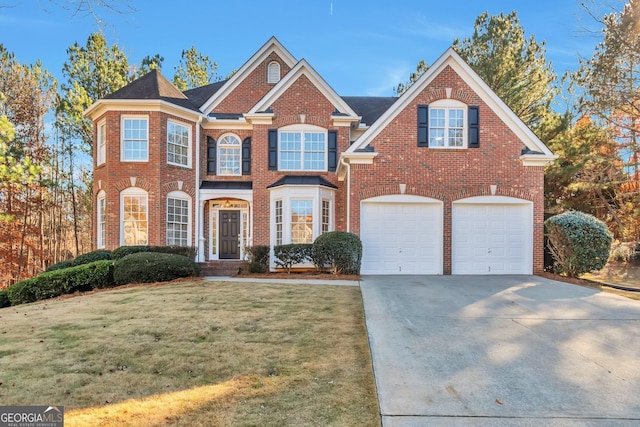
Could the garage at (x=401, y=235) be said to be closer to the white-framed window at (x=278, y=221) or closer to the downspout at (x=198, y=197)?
the white-framed window at (x=278, y=221)

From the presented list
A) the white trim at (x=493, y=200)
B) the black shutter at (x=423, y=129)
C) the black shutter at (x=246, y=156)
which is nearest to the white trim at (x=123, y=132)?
the black shutter at (x=246, y=156)

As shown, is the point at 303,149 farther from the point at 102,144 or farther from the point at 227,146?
the point at 102,144

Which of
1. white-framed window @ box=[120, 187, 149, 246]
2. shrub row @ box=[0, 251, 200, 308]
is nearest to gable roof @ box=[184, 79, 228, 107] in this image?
white-framed window @ box=[120, 187, 149, 246]

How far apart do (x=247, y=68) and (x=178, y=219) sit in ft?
24.1

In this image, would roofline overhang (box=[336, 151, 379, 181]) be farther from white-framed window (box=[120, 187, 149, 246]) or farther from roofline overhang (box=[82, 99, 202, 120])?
white-framed window (box=[120, 187, 149, 246])

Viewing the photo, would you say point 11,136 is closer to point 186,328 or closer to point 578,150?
point 186,328

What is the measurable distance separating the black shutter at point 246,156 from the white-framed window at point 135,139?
150 inches

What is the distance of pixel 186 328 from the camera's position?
5.71m

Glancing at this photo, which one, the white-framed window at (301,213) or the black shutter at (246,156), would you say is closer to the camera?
the white-framed window at (301,213)

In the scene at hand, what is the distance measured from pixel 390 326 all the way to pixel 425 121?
8.61 m

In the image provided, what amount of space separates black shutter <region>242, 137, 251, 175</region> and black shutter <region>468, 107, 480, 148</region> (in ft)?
29.1

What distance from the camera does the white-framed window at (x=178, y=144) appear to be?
14.6 meters

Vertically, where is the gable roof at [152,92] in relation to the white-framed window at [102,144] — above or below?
above

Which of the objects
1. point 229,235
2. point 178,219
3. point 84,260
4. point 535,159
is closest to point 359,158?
point 535,159
